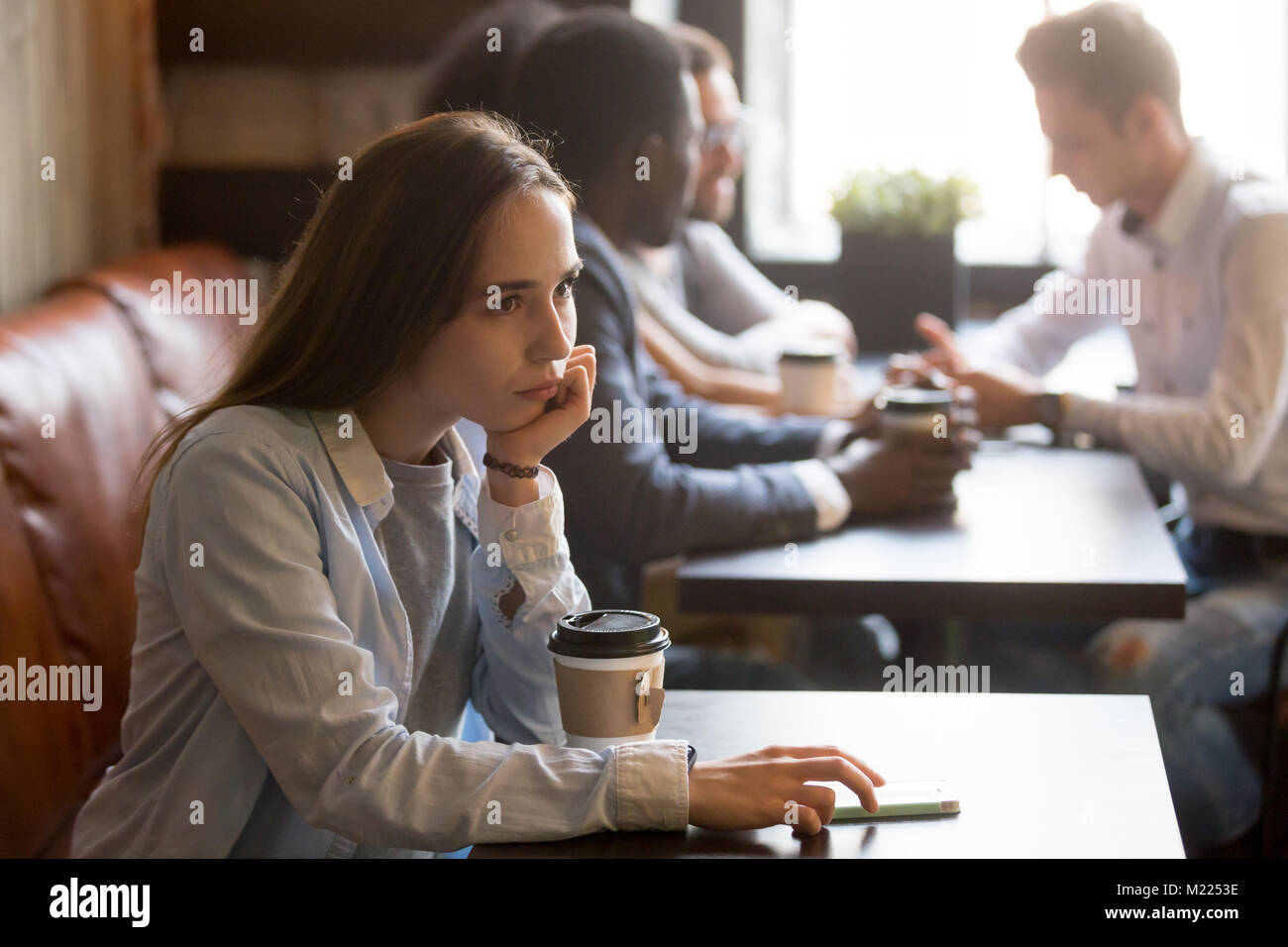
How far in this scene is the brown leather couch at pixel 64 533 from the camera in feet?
5.61

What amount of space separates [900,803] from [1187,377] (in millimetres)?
1765

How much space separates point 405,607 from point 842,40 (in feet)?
10.7

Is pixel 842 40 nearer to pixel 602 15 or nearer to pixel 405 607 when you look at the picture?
pixel 602 15

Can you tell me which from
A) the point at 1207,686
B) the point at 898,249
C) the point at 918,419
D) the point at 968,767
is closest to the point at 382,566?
the point at 968,767

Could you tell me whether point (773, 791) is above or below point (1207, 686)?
above

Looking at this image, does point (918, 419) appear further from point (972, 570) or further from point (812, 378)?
point (812, 378)

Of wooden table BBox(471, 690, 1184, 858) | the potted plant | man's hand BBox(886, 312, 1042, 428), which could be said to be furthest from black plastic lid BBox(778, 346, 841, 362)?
wooden table BBox(471, 690, 1184, 858)

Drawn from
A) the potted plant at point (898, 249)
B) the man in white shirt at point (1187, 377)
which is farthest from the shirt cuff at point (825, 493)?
the potted plant at point (898, 249)

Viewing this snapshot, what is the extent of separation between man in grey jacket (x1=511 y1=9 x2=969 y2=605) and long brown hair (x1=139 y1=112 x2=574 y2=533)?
591mm

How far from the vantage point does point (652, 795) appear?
0.99m

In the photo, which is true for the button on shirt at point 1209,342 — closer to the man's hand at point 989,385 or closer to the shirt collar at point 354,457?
the man's hand at point 989,385

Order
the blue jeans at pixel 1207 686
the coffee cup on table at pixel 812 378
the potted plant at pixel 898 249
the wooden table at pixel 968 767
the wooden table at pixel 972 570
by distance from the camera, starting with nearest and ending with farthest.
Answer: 1. the wooden table at pixel 968 767
2. the wooden table at pixel 972 570
3. the blue jeans at pixel 1207 686
4. the coffee cup on table at pixel 812 378
5. the potted plant at pixel 898 249

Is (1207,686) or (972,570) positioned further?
(1207,686)
